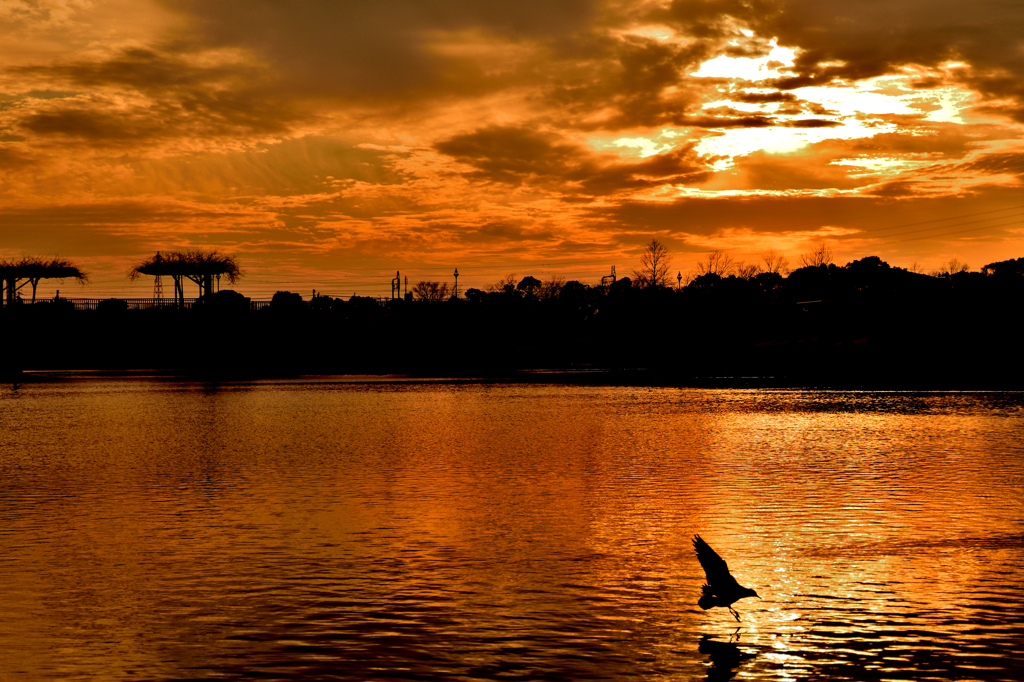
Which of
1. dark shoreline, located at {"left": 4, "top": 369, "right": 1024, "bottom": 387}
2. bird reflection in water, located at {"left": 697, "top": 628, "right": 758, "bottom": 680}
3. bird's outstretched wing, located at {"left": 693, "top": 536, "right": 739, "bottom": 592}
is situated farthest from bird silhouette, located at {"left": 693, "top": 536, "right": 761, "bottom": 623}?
dark shoreline, located at {"left": 4, "top": 369, "right": 1024, "bottom": 387}

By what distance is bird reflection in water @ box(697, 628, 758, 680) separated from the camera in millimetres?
8648

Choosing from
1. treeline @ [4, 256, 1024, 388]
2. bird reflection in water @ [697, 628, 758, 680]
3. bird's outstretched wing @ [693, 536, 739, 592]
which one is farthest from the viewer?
treeline @ [4, 256, 1024, 388]

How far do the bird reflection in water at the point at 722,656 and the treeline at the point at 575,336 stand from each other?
222 feet

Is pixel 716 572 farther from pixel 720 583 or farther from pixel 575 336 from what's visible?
pixel 575 336

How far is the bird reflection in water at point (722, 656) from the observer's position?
8648 millimetres

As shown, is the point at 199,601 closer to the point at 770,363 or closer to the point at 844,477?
the point at 844,477

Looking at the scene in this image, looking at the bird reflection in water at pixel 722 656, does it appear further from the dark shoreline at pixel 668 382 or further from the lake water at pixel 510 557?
the dark shoreline at pixel 668 382

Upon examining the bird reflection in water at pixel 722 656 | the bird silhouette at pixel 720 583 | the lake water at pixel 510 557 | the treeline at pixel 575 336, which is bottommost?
the bird reflection in water at pixel 722 656

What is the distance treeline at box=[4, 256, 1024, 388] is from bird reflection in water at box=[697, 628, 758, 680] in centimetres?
6769

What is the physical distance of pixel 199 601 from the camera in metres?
11.1

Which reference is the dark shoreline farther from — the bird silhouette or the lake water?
the bird silhouette

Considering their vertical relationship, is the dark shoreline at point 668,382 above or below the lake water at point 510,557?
above

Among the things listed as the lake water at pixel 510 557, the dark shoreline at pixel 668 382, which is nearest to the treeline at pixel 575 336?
the dark shoreline at pixel 668 382

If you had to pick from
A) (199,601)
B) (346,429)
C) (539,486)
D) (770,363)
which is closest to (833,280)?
(770,363)
